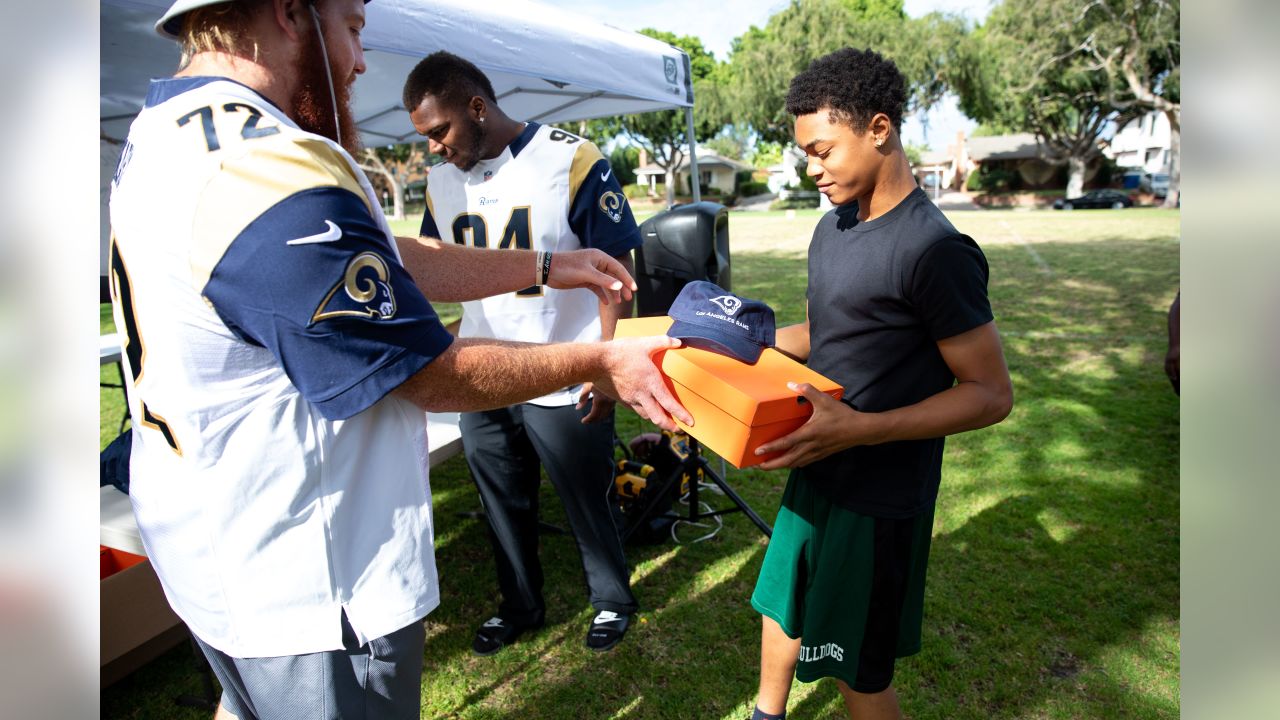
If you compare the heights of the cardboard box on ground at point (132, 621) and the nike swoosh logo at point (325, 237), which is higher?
the nike swoosh logo at point (325, 237)

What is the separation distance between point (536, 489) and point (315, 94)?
7.61 feet

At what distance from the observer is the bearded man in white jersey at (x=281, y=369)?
4.13 ft

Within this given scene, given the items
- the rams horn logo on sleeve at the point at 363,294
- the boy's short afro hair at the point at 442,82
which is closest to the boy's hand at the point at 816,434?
the rams horn logo on sleeve at the point at 363,294

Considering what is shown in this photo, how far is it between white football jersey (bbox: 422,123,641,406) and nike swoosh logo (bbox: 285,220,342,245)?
1872 millimetres

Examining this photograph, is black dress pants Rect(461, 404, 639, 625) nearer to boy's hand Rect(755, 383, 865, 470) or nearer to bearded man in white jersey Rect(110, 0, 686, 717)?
boy's hand Rect(755, 383, 865, 470)

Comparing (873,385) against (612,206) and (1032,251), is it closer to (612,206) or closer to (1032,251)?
(612,206)

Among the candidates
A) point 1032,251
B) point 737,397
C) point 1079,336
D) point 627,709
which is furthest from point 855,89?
point 1032,251

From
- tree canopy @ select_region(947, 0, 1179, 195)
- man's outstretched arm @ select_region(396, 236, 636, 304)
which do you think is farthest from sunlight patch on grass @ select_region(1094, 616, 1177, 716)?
tree canopy @ select_region(947, 0, 1179, 195)

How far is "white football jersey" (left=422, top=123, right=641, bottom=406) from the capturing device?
3.17 meters

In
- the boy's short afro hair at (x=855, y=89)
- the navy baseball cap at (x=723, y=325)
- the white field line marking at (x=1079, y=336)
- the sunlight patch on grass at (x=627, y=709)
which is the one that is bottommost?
the sunlight patch on grass at (x=627, y=709)

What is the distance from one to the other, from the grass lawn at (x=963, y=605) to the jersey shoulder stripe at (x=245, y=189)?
7.95 ft

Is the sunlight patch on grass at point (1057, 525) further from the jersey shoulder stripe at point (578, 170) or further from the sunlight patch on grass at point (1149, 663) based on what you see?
the jersey shoulder stripe at point (578, 170)
